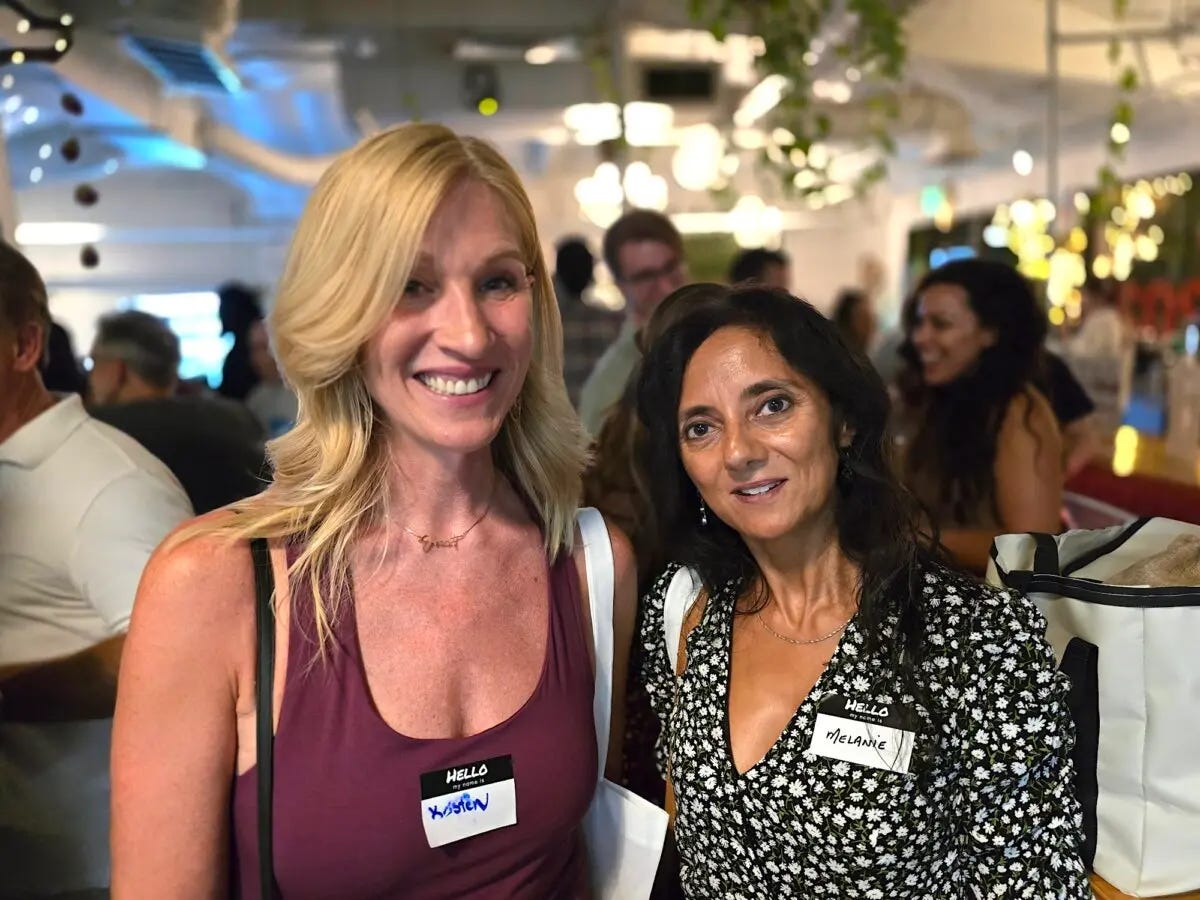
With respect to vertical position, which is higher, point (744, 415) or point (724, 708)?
point (744, 415)

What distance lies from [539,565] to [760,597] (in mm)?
337

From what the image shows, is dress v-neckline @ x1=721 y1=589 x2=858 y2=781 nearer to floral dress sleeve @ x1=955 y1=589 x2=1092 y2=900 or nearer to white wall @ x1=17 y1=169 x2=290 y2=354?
floral dress sleeve @ x1=955 y1=589 x2=1092 y2=900

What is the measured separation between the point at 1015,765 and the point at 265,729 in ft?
2.99

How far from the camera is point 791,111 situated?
539cm

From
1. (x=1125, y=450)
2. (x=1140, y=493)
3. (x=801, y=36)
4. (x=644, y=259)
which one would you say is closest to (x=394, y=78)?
(x=801, y=36)

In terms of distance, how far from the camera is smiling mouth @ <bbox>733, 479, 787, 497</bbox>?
1446 millimetres

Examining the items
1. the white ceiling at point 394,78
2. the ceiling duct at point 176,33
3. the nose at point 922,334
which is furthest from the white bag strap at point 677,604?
the ceiling duct at point 176,33

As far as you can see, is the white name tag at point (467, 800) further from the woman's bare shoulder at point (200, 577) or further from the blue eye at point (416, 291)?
the blue eye at point (416, 291)

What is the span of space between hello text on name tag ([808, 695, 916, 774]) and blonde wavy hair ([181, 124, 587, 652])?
16.8 inches

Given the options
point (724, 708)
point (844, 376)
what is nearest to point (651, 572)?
point (724, 708)

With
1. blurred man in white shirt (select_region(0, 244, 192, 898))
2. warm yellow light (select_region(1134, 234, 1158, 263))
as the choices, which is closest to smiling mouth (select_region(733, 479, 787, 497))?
blurred man in white shirt (select_region(0, 244, 192, 898))

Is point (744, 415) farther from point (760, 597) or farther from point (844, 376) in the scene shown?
point (760, 597)

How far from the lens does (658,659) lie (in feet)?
5.25

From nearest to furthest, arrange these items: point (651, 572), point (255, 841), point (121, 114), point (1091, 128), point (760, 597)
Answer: point (255, 841) < point (760, 597) < point (651, 572) < point (121, 114) < point (1091, 128)
